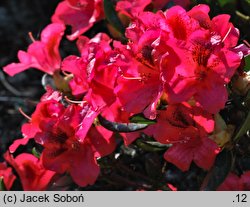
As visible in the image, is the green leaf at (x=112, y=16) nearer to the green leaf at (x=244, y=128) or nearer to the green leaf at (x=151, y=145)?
the green leaf at (x=151, y=145)

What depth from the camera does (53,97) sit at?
58.6 inches

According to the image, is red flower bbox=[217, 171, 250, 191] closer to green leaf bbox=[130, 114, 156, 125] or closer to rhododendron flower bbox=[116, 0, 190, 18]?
green leaf bbox=[130, 114, 156, 125]

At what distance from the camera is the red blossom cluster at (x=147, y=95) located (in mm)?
1191

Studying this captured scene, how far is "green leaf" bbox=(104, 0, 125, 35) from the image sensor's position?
5.52ft

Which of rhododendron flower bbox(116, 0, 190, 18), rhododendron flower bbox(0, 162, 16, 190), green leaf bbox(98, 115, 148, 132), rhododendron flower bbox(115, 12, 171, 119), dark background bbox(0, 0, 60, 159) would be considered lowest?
dark background bbox(0, 0, 60, 159)

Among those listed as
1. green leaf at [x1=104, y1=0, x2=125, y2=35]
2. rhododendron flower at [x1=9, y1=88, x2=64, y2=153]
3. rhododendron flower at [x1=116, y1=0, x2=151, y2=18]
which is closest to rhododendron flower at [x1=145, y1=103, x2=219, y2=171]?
rhododendron flower at [x1=9, y1=88, x2=64, y2=153]

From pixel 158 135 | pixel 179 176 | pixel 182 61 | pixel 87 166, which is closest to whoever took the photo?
pixel 182 61

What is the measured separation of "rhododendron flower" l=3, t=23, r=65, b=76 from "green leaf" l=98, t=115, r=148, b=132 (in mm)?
430

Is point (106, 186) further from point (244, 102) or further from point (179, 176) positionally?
point (244, 102)

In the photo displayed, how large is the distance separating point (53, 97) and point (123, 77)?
302 mm

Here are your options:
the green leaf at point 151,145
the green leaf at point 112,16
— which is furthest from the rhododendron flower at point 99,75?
the green leaf at point 112,16

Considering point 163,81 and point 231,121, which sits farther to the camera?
point 231,121

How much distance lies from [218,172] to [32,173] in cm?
51
